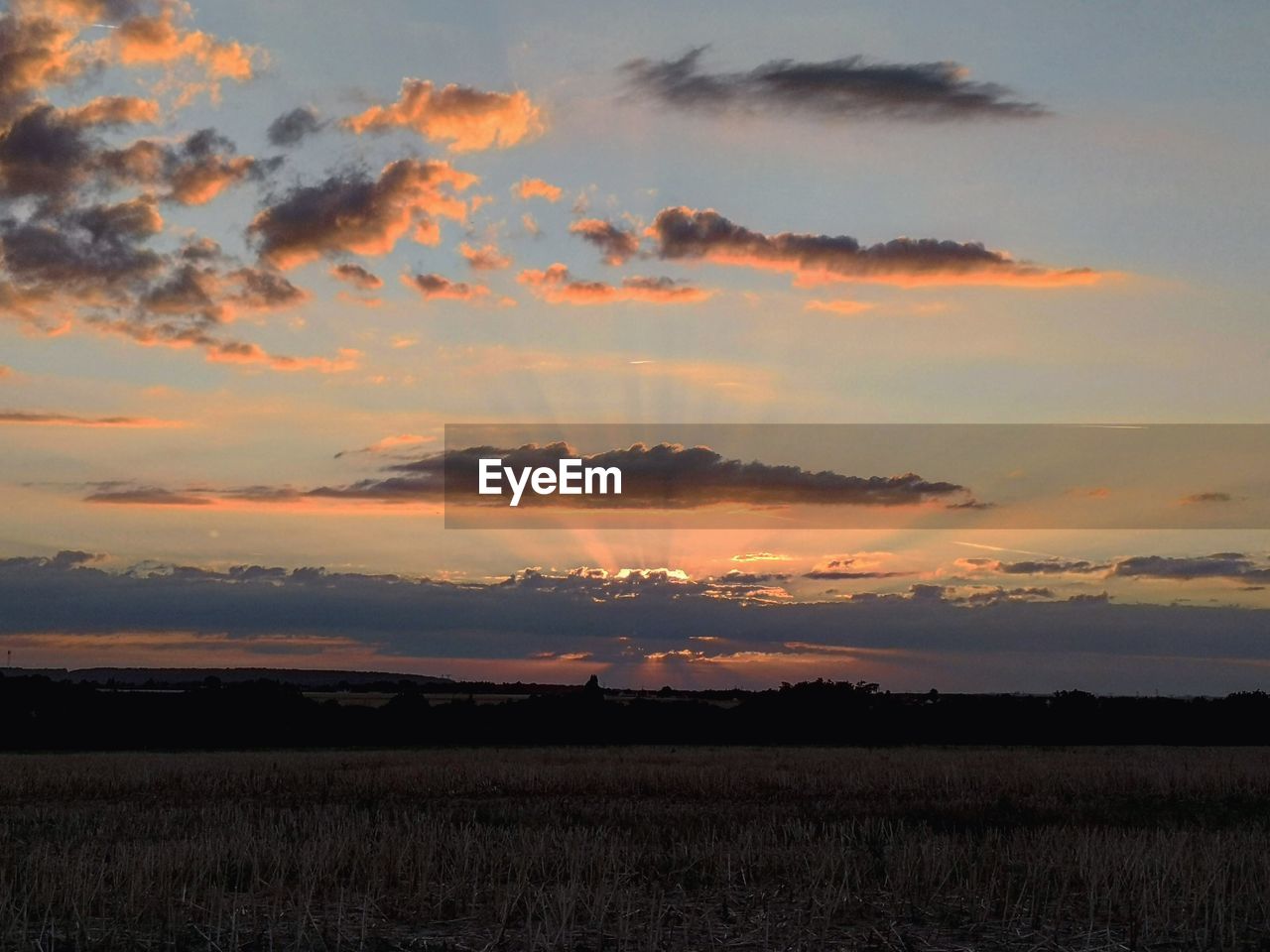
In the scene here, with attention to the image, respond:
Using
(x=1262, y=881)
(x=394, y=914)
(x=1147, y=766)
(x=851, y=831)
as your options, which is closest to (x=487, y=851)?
(x=394, y=914)

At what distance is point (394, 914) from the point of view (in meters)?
15.1

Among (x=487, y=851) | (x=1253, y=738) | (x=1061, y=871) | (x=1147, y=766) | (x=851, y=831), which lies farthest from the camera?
(x=1253, y=738)

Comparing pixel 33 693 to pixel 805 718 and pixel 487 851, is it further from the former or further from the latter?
pixel 487 851

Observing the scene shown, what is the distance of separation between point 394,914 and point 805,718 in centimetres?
7060

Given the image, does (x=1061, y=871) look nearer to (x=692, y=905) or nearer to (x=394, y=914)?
(x=692, y=905)

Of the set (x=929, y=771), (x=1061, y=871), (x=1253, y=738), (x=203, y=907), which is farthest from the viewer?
(x=1253, y=738)

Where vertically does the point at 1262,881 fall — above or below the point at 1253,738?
above

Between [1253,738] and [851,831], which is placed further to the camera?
[1253,738]

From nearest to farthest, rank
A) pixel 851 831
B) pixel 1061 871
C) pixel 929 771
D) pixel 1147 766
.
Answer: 1. pixel 1061 871
2. pixel 851 831
3. pixel 929 771
4. pixel 1147 766

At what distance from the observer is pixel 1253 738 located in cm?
8106

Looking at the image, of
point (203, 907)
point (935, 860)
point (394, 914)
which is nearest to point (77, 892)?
point (203, 907)

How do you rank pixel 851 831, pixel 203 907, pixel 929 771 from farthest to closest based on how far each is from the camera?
pixel 929 771
pixel 851 831
pixel 203 907

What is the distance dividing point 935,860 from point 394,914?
7529 mm

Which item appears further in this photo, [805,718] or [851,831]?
[805,718]
